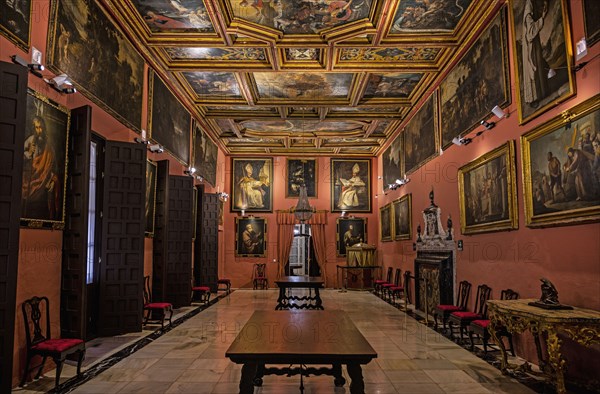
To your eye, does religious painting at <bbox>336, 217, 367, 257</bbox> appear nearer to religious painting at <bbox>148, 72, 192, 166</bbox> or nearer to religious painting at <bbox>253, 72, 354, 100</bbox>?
religious painting at <bbox>253, 72, 354, 100</bbox>

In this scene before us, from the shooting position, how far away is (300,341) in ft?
12.7

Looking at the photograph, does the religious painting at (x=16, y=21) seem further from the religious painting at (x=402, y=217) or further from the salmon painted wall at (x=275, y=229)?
the salmon painted wall at (x=275, y=229)

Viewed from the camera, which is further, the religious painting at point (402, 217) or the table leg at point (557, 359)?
the religious painting at point (402, 217)

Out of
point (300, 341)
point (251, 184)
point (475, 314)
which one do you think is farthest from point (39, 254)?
point (251, 184)

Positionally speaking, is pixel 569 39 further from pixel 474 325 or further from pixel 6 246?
pixel 6 246

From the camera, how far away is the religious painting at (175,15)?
8.24 m

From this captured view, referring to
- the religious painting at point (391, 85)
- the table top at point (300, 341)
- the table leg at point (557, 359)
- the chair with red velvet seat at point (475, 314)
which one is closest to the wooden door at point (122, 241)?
the table top at point (300, 341)

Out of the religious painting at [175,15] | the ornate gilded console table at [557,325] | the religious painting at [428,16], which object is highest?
the religious painting at [175,15]

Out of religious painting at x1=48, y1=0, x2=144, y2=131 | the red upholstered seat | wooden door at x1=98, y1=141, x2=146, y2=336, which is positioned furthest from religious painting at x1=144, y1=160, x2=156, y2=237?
the red upholstered seat

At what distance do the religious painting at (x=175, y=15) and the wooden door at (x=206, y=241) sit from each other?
6.85m

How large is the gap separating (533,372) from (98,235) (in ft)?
26.0

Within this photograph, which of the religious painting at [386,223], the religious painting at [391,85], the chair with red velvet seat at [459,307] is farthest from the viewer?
the religious painting at [386,223]

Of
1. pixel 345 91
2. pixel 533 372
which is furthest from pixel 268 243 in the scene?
pixel 533 372

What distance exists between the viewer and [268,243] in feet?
66.5
